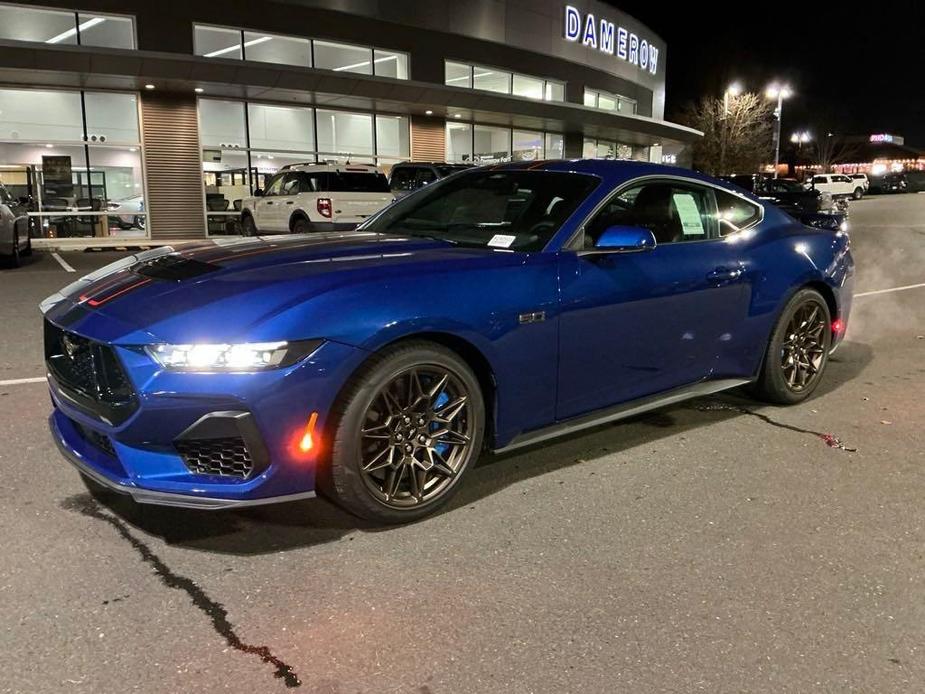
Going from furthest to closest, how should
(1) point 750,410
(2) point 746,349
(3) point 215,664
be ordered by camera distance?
(1) point 750,410 < (2) point 746,349 < (3) point 215,664

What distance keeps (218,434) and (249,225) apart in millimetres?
17553

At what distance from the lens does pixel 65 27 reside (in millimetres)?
19750

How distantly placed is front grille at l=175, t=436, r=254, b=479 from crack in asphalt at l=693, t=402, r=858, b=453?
3425 millimetres

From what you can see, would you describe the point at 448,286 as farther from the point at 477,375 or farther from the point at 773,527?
the point at 773,527

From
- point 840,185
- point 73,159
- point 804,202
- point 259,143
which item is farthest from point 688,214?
point 840,185

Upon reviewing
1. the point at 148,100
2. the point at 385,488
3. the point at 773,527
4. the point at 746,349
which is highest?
the point at 148,100

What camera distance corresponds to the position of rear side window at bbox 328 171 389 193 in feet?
54.0

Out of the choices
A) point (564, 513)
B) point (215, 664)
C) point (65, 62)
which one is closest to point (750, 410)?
point (564, 513)

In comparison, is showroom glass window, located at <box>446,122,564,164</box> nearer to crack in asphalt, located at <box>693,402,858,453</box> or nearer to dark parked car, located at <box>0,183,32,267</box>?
dark parked car, located at <box>0,183,32,267</box>

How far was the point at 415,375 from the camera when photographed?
3344 mm

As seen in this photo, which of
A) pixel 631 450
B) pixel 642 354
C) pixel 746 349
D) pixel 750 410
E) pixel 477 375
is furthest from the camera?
pixel 750 410

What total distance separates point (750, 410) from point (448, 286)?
114 inches

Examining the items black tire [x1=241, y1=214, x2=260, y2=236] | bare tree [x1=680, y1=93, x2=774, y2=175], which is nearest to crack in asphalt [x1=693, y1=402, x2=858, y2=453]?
black tire [x1=241, y1=214, x2=260, y2=236]

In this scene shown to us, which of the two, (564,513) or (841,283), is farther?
(841,283)
